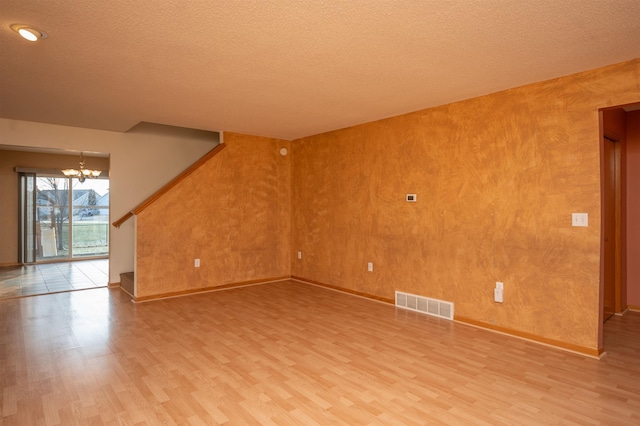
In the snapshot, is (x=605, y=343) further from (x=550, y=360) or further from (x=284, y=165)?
(x=284, y=165)

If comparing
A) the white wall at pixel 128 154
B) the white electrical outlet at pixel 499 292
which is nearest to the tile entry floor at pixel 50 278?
the white wall at pixel 128 154

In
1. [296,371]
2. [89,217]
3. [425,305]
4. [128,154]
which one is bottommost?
[296,371]

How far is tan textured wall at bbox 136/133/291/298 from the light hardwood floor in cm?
107

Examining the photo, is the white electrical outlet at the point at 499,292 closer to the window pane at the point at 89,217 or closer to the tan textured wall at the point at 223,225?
the tan textured wall at the point at 223,225

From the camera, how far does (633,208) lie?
4.50 m

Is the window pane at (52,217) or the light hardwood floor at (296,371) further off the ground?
the window pane at (52,217)

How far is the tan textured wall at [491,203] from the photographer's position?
319cm

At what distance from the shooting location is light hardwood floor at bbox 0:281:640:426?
2.23 metres

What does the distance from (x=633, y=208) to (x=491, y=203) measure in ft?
7.35

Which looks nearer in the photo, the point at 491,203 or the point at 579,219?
the point at 579,219

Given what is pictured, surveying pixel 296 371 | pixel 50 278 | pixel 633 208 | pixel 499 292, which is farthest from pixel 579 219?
pixel 50 278

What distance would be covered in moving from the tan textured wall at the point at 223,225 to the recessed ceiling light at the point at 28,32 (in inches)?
114

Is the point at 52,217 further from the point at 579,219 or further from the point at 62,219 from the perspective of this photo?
the point at 579,219

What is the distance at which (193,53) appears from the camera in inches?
110
